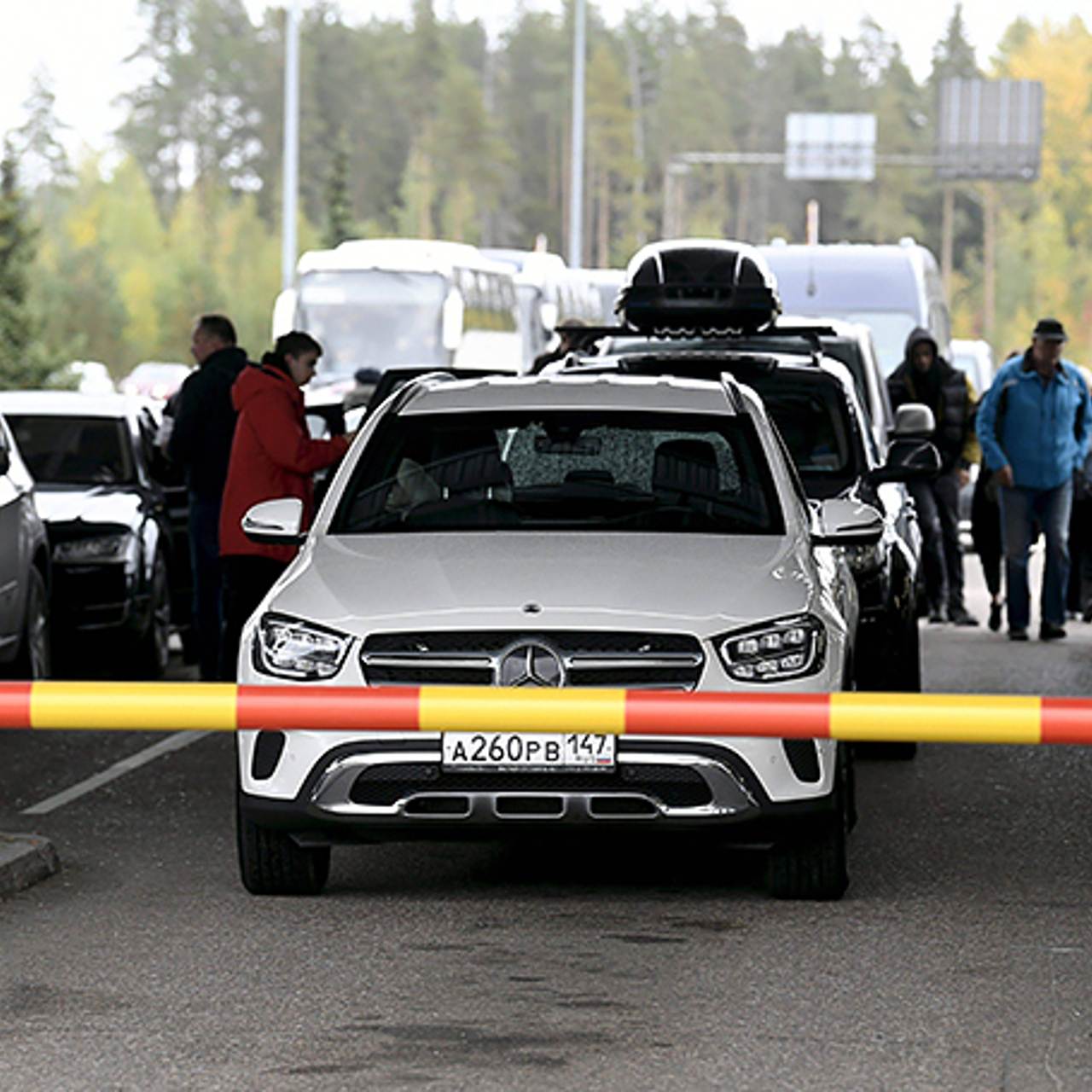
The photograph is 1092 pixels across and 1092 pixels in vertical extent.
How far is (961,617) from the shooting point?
20.7 metres

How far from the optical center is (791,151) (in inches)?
3253

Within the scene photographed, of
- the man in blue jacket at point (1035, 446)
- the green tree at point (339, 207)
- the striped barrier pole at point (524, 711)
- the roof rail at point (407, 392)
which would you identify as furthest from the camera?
the green tree at point (339, 207)

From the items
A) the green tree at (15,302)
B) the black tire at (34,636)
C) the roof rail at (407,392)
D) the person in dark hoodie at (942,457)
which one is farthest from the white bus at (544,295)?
the roof rail at (407,392)

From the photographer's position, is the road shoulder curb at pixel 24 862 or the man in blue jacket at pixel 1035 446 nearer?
the road shoulder curb at pixel 24 862

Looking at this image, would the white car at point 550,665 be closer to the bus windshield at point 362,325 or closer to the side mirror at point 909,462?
the side mirror at point 909,462

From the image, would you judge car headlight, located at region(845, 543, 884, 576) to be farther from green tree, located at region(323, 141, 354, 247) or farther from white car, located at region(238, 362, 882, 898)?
green tree, located at region(323, 141, 354, 247)

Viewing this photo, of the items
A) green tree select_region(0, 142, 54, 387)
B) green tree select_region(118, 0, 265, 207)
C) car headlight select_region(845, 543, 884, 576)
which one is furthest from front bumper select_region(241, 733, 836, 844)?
green tree select_region(118, 0, 265, 207)

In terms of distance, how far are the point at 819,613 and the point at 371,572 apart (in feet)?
4.36

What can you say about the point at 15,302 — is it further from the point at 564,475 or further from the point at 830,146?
the point at 564,475

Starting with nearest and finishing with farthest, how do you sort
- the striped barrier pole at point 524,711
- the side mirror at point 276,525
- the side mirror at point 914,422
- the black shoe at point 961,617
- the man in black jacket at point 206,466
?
the striped barrier pole at point 524,711, the side mirror at point 276,525, the side mirror at point 914,422, the man in black jacket at point 206,466, the black shoe at point 961,617

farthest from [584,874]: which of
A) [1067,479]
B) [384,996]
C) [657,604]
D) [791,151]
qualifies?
[791,151]

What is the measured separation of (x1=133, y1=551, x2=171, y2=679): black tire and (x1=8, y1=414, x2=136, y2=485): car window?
2.00 feet

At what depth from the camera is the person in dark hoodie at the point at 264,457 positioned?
13.4 meters

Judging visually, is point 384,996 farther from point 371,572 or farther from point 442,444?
point 442,444
